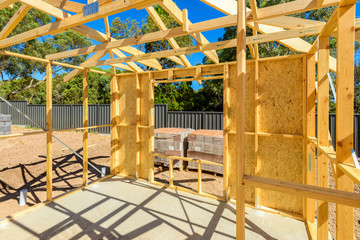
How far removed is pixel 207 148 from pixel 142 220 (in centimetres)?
388

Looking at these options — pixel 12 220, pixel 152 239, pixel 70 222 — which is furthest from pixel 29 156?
pixel 152 239

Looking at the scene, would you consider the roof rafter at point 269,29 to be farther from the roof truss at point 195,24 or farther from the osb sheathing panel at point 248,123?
the osb sheathing panel at point 248,123

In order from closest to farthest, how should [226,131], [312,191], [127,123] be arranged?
[312,191]
[226,131]
[127,123]

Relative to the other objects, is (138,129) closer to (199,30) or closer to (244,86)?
(199,30)

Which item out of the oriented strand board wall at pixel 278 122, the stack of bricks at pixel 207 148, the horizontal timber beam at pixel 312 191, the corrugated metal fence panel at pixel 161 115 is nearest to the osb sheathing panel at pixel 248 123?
the oriented strand board wall at pixel 278 122

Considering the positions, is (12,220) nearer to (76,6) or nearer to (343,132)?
(76,6)

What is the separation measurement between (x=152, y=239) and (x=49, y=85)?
14.5 feet

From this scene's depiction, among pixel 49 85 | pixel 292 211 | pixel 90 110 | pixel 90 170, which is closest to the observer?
pixel 292 211

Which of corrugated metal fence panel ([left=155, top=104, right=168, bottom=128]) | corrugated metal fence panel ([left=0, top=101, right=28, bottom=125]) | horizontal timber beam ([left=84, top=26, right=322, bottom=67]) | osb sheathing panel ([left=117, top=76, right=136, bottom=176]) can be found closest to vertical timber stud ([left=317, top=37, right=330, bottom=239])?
horizontal timber beam ([left=84, top=26, right=322, bottom=67])

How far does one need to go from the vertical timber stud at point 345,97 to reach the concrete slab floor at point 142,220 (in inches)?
68.5

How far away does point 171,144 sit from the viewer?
784cm

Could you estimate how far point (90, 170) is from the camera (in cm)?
779

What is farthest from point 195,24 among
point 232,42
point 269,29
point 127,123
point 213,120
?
point 213,120

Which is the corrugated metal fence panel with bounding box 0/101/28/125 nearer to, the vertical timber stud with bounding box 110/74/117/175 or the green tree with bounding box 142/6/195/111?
the green tree with bounding box 142/6/195/111
